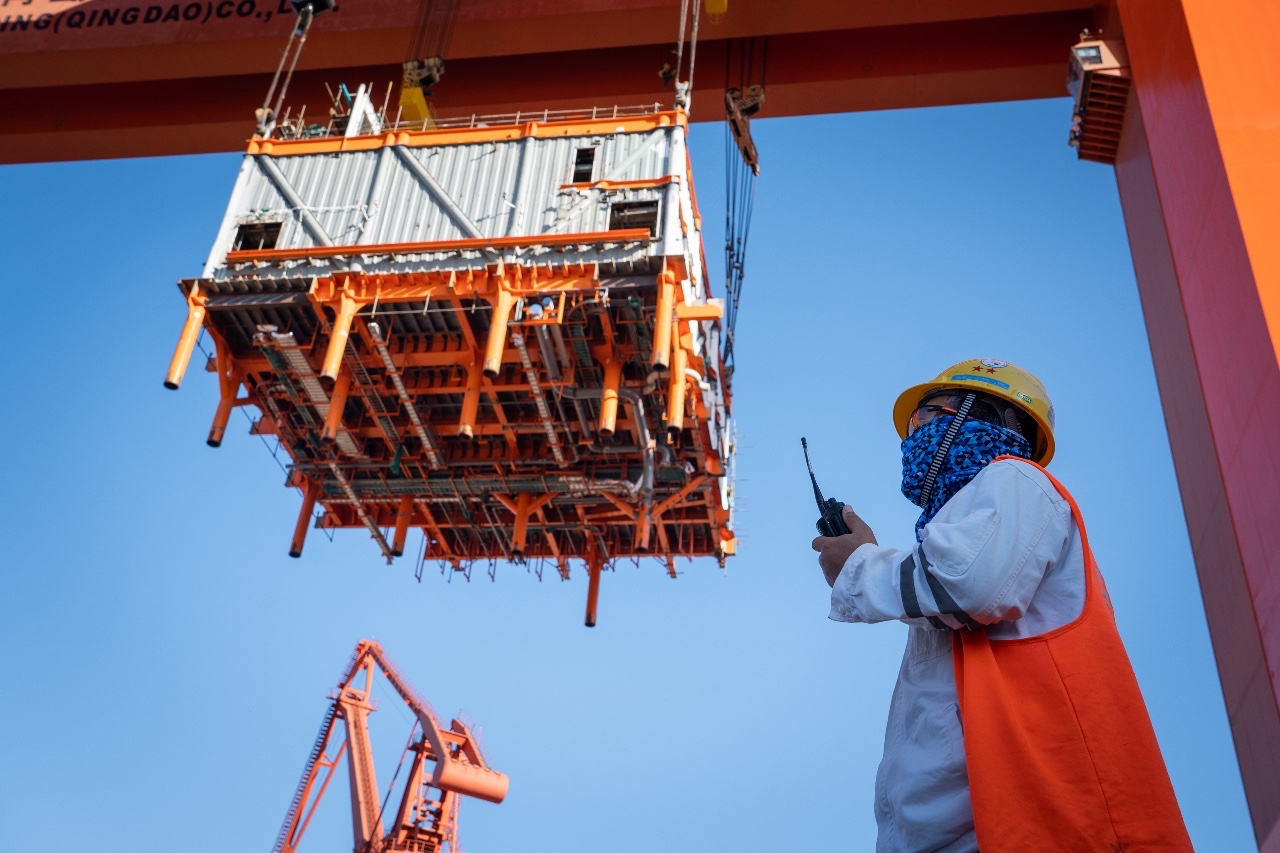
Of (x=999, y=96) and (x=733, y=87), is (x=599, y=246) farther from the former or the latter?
(x=999, y=96)

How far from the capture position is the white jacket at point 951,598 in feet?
11.2

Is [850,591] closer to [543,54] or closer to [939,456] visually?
[939,456]

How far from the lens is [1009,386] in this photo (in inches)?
166

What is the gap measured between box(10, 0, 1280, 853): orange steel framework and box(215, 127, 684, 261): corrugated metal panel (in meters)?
1.87

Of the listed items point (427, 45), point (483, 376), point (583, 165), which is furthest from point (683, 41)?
point (483, 376)

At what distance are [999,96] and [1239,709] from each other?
11.3m

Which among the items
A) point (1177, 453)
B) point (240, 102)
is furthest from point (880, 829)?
point (240, 102)

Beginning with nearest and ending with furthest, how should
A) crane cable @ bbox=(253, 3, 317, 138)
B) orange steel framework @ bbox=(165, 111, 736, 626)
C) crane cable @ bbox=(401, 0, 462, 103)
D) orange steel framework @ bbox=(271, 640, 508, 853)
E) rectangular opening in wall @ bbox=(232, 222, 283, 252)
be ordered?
orange steel framework @ bbox=(165, 111, 736, 626) → crane cable @ bbox=(253, 3, 317, 138) → rectangular opening in wall @ bbox=(232, 222, 283, 252) → crane cable @ bbox=(401, 0, 462, 103) → orange steel framework @ bbox=(271, 640, 508, 853)

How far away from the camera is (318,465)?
771 inches

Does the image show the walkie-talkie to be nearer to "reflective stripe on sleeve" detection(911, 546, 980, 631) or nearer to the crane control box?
"reflective stripe on sleeve" detection(911, 546, 980, 631)

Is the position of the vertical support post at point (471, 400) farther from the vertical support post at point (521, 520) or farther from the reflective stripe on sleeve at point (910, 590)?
the reflective stripe on sleeve at point (910, 590)

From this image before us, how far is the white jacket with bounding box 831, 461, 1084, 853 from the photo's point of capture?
3.42 m

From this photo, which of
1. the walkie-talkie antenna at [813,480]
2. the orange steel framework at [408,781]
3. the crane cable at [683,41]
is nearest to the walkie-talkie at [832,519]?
the walkie-talkie antenna at [813,480]

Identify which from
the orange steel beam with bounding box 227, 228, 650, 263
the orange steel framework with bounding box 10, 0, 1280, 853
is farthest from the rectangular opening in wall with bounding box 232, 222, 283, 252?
the orange steel framework with bounding box 10, 0, 1280, 853
